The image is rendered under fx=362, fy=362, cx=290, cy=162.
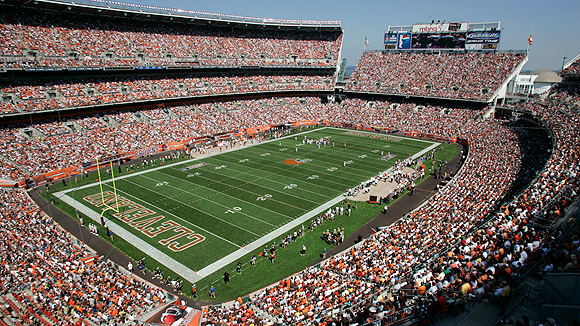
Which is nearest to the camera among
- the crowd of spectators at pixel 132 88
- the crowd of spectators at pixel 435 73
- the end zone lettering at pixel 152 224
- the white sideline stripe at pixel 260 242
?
the white sideline stripe at pixel 260 242

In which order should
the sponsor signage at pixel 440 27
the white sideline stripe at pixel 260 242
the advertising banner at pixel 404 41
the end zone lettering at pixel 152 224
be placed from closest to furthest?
1. the white sideline stripe at pixel 260 242
2. the end zone lettering at pixel 152 224
3. the sponsor signage at pixel 440 27
4. the advertising banner at pixel 404 41

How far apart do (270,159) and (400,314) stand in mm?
26468

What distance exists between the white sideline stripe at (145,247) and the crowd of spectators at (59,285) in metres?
1.63

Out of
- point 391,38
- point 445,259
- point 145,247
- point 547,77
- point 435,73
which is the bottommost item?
point 145,247

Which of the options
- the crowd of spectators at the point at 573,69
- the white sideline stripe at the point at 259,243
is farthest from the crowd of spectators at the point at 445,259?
the crowd of spectators at the point at 573,69

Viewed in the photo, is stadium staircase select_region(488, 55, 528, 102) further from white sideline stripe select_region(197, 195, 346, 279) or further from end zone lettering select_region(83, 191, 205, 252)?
end zone lettering select_region(83, 191, 205, 252)

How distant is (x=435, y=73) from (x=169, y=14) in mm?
37879

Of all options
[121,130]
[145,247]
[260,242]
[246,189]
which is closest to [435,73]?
[246,189]

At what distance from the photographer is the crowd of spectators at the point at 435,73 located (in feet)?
156

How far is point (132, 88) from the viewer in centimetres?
4188

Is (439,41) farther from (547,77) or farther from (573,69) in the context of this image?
(573,69)

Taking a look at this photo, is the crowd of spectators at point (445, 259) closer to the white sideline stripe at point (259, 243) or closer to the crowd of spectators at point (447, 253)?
the crowd of spectators at point (447, 253)

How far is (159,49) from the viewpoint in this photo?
4634cm

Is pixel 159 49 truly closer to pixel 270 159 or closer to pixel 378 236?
pixel 270 159
